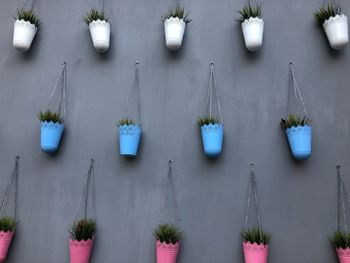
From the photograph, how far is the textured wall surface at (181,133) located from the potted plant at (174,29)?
148mm

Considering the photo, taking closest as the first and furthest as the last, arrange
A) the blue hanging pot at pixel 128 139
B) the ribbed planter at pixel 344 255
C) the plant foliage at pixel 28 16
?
the ribbed planter at pixel 344 255, the blue hanging pot at pixel 128 139, the plant foliage at pixel 28 16

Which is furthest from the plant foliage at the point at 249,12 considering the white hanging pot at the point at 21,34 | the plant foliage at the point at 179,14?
the white hanging pot at the point at 21,34

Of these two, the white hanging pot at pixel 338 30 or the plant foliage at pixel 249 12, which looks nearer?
the white hanging pot at pixel 338 30

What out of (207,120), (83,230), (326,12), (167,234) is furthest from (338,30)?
(83,230)

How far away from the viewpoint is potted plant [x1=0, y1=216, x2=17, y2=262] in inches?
98.0

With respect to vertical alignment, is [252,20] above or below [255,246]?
above

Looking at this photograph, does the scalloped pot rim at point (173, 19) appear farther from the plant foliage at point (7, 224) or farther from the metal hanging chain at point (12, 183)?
the plant foliage at point (7, 224)

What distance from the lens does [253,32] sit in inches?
103

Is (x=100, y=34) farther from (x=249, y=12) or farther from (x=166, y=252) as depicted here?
(x=166, y=252)

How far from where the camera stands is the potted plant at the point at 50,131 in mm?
2619

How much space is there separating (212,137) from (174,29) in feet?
3.05

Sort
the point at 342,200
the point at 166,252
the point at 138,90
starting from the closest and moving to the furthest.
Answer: the point at 166,252 < the point at 342,200 < the point at 138,90

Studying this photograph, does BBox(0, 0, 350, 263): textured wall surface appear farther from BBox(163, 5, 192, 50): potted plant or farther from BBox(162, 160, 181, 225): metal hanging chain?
BBox(163, 5, 192, 50): potted plant

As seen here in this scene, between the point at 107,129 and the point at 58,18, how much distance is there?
117cm
